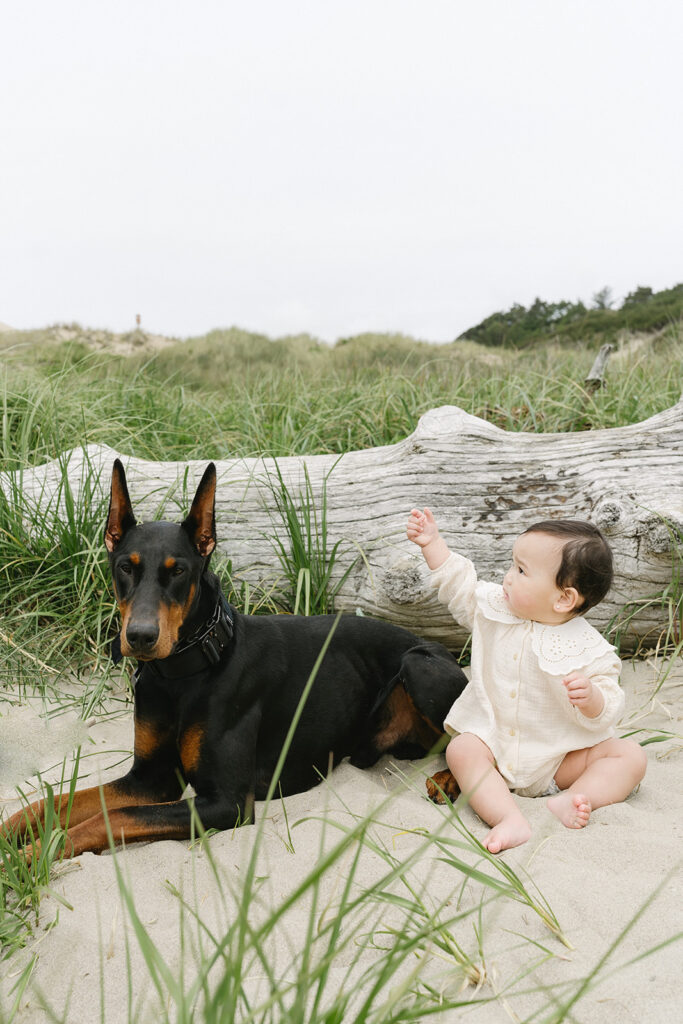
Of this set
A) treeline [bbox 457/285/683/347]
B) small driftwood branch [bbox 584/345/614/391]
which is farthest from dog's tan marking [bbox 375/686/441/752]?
treeline [bbox 457/285/683/347]

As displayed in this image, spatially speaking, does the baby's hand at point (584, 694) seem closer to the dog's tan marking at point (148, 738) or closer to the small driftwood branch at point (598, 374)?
the dog's tan marking at point (148, 738)

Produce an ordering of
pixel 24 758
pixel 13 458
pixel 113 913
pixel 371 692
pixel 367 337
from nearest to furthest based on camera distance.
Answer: pixel 113 913
pixel 24 758
pixel 371 692
pixel 13 458
pixel 367 337

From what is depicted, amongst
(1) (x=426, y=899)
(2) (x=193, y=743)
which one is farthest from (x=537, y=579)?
(2) (x=193, y=743)

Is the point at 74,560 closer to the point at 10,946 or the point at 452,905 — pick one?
the point at 10,946

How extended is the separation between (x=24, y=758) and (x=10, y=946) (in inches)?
23.1

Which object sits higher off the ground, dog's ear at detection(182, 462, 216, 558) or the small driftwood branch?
the small driftwood branch

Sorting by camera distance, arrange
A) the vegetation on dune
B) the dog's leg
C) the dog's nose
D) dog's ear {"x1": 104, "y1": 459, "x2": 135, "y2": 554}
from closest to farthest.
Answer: the dog's nose → the dog's leg → dog's ear {"x1": 104, "y1": 459, "x2": 135, "y2": 554} → the vegetation on dune

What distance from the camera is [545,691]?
9.30 feet

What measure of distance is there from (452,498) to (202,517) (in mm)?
1752

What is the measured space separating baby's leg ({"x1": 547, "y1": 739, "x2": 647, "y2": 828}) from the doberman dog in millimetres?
527

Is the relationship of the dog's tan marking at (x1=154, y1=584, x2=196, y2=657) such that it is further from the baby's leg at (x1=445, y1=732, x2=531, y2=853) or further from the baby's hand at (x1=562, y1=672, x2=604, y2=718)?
the baby's hand at (x1=562, y1=672, x2=604, y2=718)

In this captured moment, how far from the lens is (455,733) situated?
9.86 ft

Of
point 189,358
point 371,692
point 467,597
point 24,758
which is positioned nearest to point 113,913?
point 24,758

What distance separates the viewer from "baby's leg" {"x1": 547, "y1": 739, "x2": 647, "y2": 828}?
261cm
